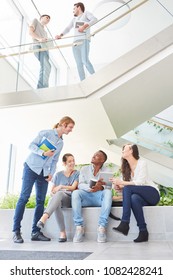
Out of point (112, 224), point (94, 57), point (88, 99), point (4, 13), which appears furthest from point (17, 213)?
point (4, 13)

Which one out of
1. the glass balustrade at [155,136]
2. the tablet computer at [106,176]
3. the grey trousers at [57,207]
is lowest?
the grey trousers at [57,207]

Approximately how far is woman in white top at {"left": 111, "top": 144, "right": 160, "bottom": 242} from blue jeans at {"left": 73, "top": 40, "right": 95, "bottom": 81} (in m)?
1.79

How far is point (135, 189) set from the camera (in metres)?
2.89

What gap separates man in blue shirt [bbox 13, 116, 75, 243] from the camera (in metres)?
2.94

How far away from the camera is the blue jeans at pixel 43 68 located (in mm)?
4805

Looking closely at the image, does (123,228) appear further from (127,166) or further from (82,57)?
(82,57)

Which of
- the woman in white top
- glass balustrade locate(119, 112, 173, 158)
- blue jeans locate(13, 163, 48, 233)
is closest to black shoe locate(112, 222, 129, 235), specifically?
the woman in white top

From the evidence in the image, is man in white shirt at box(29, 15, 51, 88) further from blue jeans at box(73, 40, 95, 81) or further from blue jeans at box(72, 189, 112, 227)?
blue jeans at box(72, 189, 112, 227)

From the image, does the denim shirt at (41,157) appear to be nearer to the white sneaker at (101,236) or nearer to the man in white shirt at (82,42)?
the white sneaker at (101,236)

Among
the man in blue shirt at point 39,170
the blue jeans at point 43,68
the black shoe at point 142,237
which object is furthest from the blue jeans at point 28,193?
the blue jeans at point 43,68

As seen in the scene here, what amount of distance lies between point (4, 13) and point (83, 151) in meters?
4.08

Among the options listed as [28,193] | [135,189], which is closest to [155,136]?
[135,189]

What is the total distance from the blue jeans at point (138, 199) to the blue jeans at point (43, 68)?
260cm

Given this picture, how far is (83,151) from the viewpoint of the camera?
7.00m
